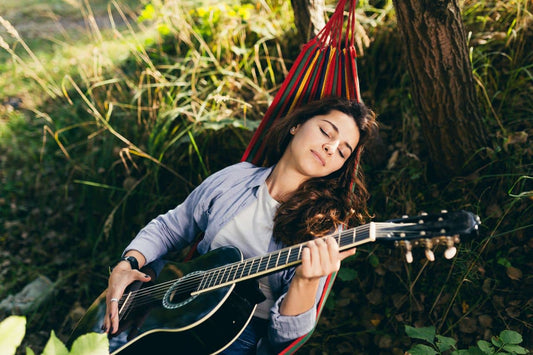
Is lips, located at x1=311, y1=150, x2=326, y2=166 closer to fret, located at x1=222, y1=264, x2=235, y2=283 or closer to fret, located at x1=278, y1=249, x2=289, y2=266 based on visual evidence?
fret, located at x1=278, y1=249, x2=289, y2=266

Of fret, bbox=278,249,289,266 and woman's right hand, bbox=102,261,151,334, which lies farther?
woman's right hand, bbox=102,261,151,334

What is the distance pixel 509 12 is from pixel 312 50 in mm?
1484

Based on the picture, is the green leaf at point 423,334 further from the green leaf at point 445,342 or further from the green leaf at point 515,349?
the green leaf at point 515,349

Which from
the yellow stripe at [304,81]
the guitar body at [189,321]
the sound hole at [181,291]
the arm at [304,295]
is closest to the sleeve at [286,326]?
the arm at [304,295]

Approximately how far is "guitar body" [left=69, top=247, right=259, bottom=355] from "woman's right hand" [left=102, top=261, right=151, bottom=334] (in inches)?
1.4

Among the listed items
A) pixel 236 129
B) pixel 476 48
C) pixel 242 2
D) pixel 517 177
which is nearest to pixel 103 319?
pixel 236 129

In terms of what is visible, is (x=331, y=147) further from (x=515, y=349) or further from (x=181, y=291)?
(x=515, y=349)

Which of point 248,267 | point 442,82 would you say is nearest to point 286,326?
point 248,267

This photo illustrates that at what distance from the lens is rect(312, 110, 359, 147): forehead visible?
1.97m

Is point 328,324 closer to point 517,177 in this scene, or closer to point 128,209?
point 517,177

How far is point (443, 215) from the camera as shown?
1365mm

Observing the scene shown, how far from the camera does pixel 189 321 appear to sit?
1.60 meters

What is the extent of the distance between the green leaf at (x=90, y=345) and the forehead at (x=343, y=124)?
1404mm

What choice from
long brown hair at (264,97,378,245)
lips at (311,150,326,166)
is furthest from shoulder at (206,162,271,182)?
lips at (311,150,326,166)
